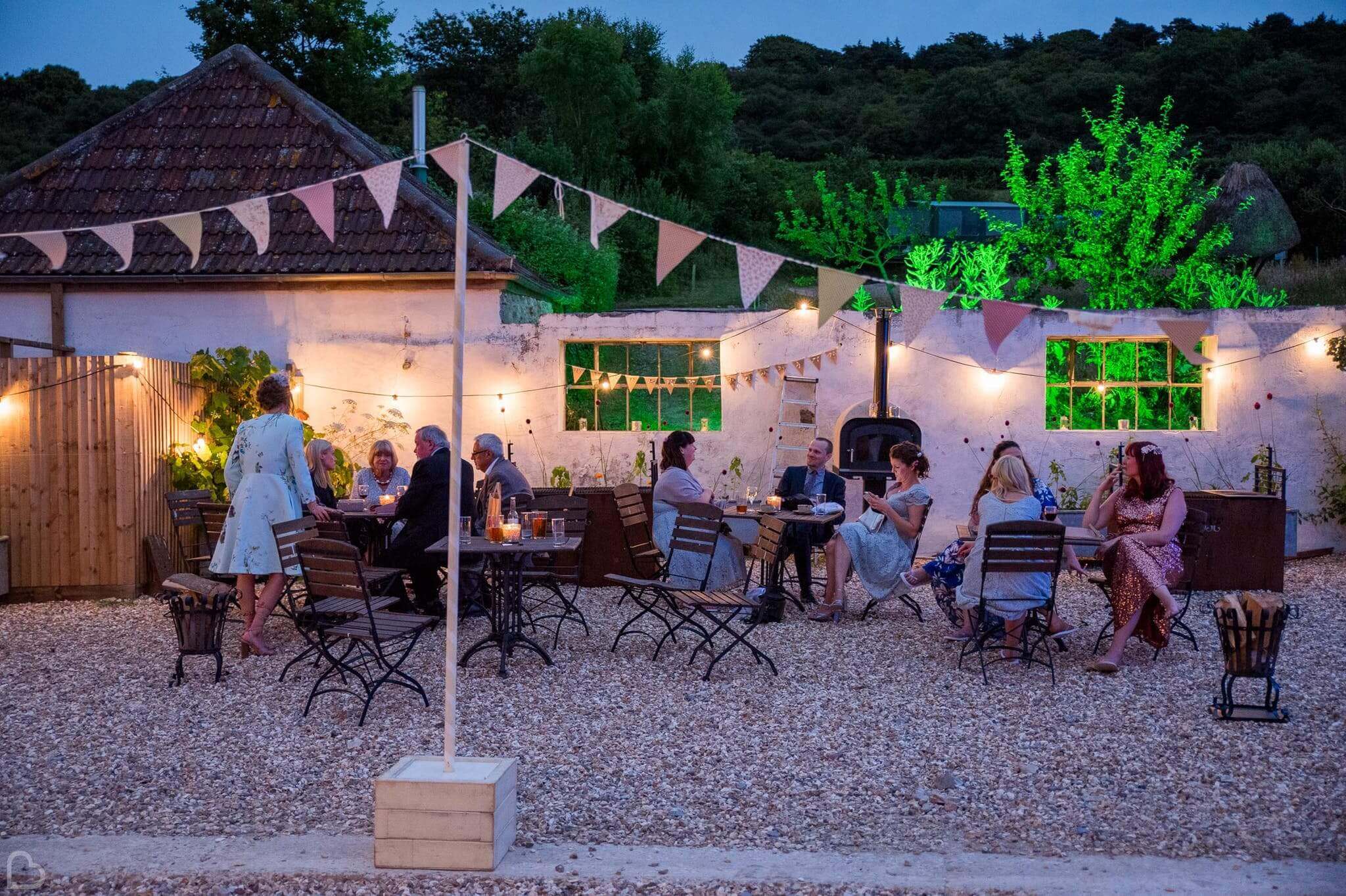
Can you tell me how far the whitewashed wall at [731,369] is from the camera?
444 inches

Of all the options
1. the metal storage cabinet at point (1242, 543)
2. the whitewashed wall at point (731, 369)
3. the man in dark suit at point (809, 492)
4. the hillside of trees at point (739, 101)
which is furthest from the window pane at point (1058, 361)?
the man in dark suit at point (809, 492)

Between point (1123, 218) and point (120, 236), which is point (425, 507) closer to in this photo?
point (120, 236)

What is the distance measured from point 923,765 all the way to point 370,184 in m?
4.79

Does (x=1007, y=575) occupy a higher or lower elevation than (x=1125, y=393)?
lower

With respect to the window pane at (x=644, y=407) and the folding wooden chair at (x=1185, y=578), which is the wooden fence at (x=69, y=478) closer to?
the folding wooden chair at (x=1185, y=578)

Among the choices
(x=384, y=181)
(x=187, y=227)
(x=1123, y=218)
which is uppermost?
(x=1123, y=218)

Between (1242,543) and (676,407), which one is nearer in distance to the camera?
(1242,543)

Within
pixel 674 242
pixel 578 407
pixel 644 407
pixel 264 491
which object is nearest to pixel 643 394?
pixel 644 407

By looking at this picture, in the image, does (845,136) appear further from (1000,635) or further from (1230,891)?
(1230,891)

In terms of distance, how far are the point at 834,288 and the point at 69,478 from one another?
22.0 ft

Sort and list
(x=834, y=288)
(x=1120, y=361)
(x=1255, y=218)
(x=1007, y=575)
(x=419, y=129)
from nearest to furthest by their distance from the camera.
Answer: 1. (x=1007, y=575)
2. (x=834, y=288)
3. (x=419, y=129)
4. (x=1120, y=361)
5. (x=1255, y=218)

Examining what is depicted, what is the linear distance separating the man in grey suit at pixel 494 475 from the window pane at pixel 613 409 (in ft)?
28.9

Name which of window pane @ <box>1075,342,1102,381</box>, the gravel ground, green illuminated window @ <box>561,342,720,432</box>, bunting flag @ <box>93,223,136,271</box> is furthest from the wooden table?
window pane @ <box>1075,342,1102,381</box>

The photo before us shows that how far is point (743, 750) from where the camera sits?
500 centimetres
